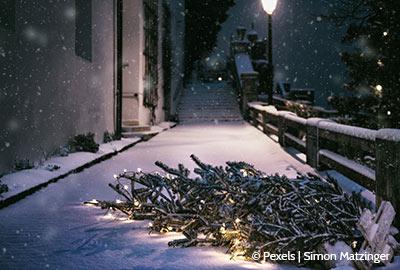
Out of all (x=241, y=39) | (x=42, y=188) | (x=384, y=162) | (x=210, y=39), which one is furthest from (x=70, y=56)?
(x=210, y=39)

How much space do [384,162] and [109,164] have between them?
262 inches

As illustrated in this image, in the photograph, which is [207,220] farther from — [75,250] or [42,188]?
[42,188]

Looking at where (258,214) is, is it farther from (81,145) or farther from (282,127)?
(282,127)

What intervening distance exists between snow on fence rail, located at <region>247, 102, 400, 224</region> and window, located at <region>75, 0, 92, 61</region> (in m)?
5.40

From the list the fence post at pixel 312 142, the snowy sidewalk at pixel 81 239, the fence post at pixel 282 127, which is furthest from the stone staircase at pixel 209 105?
the snowy sidewalk at pixel 81 239

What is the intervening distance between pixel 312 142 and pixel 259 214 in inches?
208

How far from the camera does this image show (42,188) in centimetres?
722

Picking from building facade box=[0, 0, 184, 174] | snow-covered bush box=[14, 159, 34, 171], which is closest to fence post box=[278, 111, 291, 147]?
building facade box=[0, 0, 184, 174]

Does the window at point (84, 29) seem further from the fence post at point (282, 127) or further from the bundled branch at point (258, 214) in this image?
the bundled branch at point (258, 214)

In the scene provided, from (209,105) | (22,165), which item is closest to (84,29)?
(22,165)

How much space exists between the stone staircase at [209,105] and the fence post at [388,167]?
20.1 meters

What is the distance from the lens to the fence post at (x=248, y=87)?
25.0 m

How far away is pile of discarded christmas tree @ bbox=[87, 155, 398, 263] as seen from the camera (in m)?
3.93

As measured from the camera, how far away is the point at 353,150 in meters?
7.36
